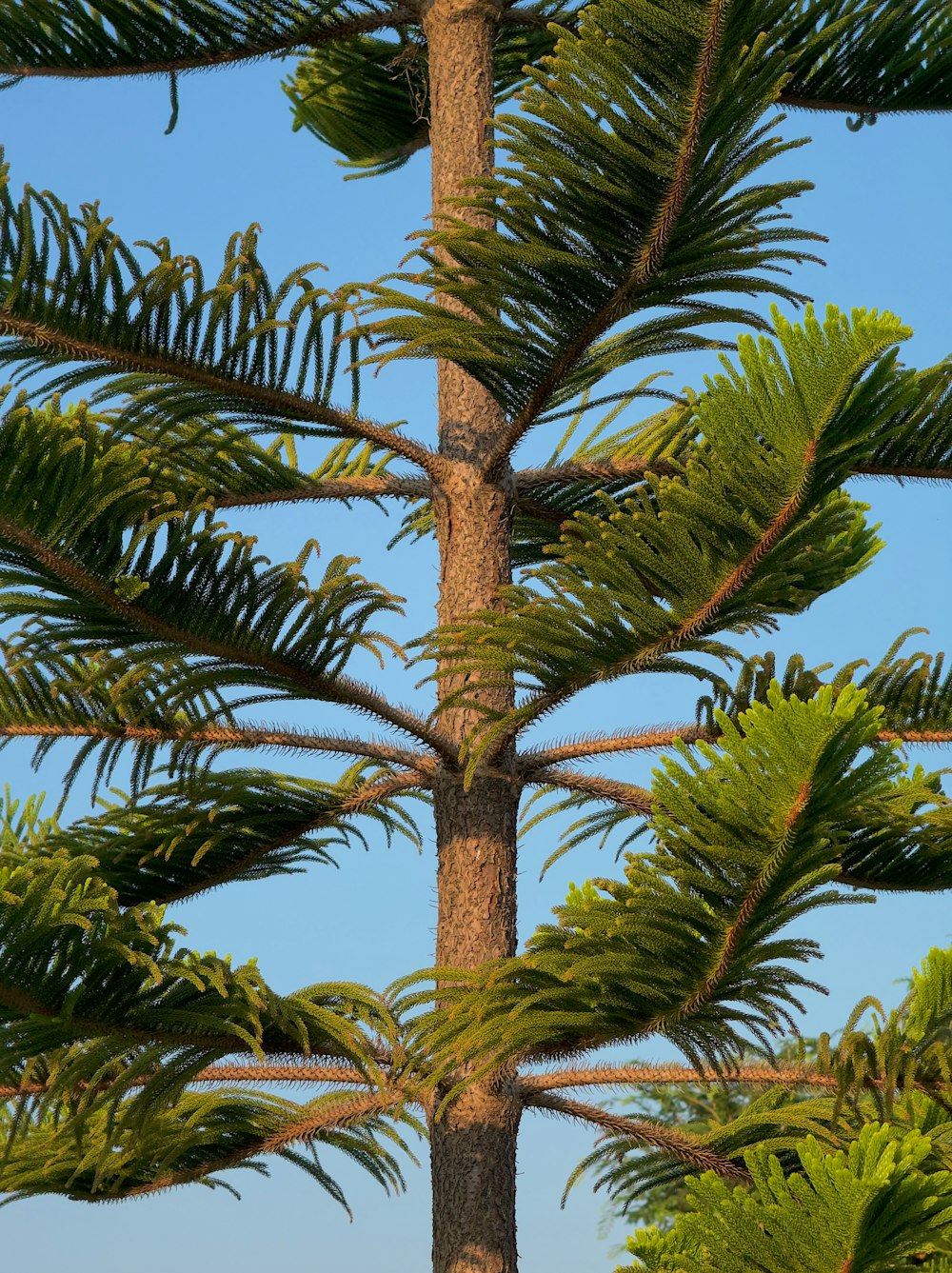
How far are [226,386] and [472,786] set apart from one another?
1.22 m

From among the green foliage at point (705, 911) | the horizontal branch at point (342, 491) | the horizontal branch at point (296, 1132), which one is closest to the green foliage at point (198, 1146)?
the horizontal branch at point (296, 1132)

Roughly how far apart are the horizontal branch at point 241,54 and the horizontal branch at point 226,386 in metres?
1.34

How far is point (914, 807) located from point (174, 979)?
205cm

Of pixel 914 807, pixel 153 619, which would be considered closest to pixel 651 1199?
pixel 914 807

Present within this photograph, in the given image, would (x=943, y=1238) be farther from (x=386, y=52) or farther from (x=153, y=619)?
(x=386, y=52)

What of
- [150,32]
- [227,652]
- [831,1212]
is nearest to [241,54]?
[150,32]

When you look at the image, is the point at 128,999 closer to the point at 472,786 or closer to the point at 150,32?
the point at 472,786

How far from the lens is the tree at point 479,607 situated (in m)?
3.11

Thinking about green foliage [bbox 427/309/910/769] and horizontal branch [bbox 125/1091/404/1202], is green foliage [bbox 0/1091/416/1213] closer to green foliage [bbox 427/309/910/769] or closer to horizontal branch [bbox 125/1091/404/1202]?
horizontal branch [bbox 125/1091/404/1202]

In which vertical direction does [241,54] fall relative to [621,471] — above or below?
above

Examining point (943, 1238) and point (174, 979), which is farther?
point (174, 979)

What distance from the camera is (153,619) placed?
3.71 m

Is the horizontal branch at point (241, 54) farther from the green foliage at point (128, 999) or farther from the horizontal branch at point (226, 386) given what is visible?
the green foliage at point (128, 999)

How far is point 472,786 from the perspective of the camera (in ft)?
12.9
